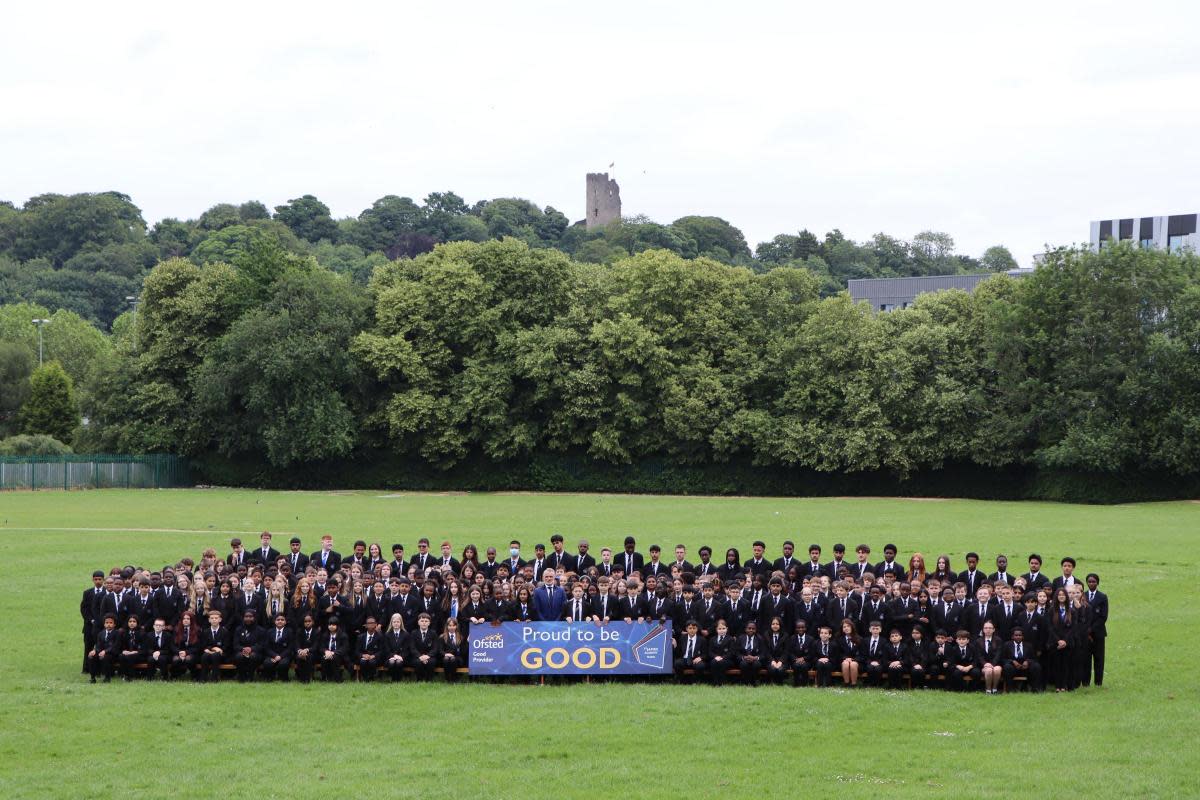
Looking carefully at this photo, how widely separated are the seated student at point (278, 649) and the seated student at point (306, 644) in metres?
0.12

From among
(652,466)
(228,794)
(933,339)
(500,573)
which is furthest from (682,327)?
(228,794)

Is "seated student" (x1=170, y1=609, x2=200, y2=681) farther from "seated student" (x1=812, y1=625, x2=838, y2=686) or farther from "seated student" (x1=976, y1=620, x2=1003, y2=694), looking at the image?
"seated student" (x1=976, y1=620, x2=1003, y2=694)

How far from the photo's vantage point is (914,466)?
63469 millimetres

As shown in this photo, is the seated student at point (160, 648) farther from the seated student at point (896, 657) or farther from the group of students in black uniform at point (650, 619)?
the seated student at point (896, 657)

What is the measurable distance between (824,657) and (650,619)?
2444mm

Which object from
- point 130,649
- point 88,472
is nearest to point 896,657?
point 130,649

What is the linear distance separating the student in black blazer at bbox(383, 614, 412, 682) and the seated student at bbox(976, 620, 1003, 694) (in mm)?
7806

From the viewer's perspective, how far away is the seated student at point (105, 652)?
19.3 metres

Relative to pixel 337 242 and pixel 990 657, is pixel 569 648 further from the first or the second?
pixel 337 242

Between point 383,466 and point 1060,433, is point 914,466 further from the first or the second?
point 383,466

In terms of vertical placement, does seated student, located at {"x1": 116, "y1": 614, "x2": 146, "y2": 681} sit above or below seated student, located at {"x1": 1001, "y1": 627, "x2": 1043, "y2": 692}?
below

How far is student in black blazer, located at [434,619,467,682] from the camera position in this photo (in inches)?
757

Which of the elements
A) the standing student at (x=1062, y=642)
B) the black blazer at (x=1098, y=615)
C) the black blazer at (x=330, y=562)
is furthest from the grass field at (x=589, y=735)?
the black blazer at (x=330, y=562)

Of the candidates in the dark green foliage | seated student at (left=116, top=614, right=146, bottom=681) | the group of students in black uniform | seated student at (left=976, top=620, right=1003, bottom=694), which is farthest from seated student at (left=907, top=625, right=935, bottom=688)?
the dark green foliage
